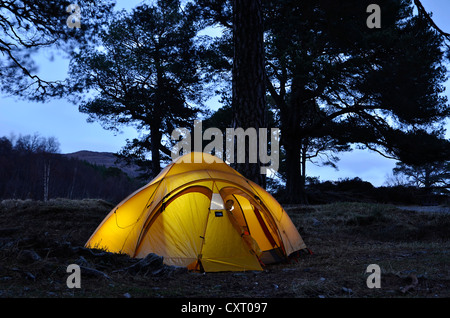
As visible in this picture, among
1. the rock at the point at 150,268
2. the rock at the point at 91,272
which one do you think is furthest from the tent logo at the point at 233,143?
the rock at the point at 91,272

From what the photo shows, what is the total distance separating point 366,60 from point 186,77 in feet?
35.3

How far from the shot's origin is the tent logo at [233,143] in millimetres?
7176

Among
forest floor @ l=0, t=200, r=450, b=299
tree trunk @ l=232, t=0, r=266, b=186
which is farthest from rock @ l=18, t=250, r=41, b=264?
tree trunk @ l=232, t=0, r=266, b=186

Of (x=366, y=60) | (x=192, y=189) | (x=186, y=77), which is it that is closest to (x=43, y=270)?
(x=192, y=189)

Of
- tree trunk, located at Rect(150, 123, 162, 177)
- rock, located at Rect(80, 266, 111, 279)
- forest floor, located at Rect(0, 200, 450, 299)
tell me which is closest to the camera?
forest floor, located at Rect(0, 200, 450, 299)

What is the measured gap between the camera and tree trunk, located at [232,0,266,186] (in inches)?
286

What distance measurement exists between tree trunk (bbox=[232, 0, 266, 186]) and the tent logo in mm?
112

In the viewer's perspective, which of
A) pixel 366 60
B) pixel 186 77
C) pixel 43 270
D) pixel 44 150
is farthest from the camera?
pixel 44 150

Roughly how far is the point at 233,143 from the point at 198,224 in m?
2.25

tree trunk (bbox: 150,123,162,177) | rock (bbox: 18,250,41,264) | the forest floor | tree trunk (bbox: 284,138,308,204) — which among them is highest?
tree trunk (bbox: 150,123,162,177)

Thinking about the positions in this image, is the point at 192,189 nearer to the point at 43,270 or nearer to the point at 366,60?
the point at 43,270

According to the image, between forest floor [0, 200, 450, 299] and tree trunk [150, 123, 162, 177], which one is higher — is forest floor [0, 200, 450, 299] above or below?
below

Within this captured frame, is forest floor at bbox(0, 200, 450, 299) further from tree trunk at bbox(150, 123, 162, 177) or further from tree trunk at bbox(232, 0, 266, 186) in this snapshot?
tree trunk at bbox(150, 123, 162, 177)

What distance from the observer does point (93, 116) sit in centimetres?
2306
